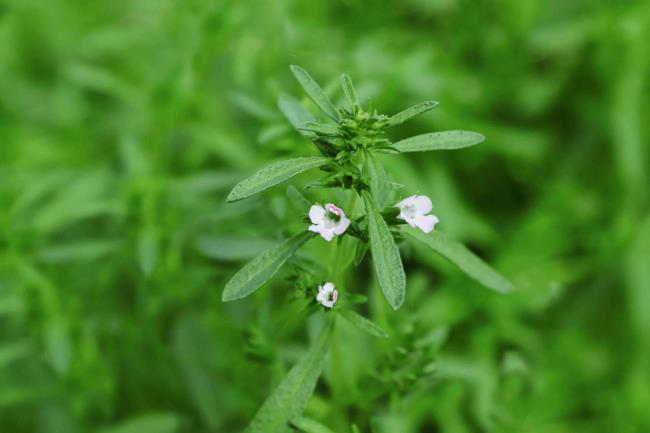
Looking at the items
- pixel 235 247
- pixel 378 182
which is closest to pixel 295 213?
pixel 235 247

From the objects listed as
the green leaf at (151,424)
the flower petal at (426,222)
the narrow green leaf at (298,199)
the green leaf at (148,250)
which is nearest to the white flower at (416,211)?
the flower petal at (426,222)

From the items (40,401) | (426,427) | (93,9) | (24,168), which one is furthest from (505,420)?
(93,9)

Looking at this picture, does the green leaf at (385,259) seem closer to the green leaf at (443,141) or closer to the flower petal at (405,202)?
the flower petal at (405,202)

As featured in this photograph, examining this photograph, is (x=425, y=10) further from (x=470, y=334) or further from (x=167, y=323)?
(x=167, y=323)

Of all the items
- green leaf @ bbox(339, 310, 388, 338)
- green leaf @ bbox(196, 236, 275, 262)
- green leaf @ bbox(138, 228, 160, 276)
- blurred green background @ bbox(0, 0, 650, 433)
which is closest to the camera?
green leaf @ bbox(339, 310, 388, 338)

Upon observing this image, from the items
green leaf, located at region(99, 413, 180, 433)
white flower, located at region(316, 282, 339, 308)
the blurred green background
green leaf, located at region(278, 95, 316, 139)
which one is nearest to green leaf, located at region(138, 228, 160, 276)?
the blurred green background

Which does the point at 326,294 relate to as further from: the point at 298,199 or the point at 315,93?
the point at 315,93

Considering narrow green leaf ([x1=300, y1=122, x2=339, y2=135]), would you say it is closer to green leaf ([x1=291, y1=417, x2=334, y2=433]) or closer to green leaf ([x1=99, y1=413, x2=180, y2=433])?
green leaf ([x1=291, y1=417, x2=334, y2=433])
